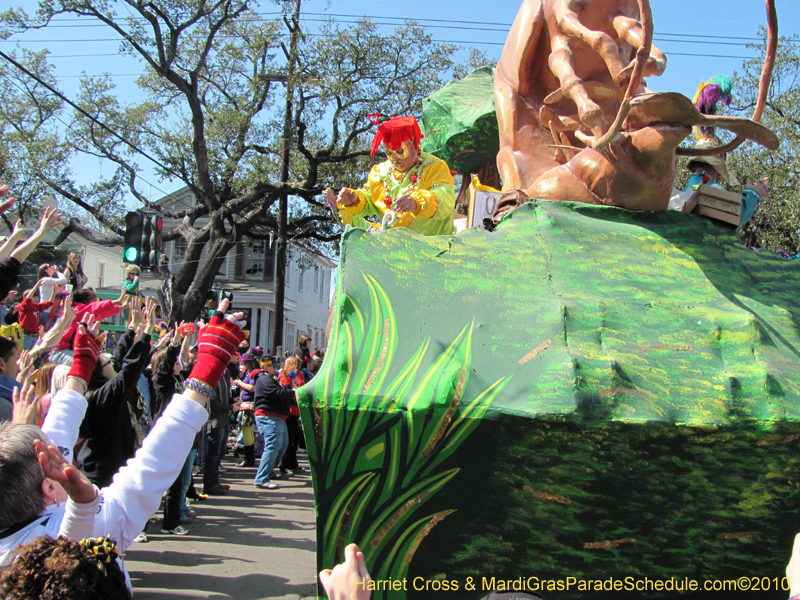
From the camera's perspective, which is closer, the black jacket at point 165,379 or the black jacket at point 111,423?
the black jacket at point 111,423

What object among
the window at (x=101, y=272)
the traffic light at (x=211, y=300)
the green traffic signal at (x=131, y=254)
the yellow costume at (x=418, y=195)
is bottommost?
the traffic light at (x=211, y=300)

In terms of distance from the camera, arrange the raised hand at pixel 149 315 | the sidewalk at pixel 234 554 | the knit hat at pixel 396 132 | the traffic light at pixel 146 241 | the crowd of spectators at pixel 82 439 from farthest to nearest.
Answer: the traffic light at pixel 146 241 < the sidewalk at pixel 234 554 < the knit hat at pixel 396 132 < the raised hand at pixel 149 315 < the crowd of spectators at pixel 82 439

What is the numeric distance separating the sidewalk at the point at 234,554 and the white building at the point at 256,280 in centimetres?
1407

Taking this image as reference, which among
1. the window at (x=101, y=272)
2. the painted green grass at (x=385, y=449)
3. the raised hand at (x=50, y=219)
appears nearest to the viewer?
the painted green grass at (x=385, y=449)

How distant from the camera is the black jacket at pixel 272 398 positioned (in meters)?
8.48

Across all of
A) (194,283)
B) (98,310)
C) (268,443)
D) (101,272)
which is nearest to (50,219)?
(98,310)

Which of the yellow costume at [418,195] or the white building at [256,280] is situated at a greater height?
the white building at [256,280]

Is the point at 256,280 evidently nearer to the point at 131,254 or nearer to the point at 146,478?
the point at 131,254

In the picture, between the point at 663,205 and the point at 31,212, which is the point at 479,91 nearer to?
the point at 663,205

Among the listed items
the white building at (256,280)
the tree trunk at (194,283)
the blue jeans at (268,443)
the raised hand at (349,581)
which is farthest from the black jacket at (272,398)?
the white building at (256,280)

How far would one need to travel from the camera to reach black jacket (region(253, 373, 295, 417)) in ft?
27.8

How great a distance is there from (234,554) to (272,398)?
3.00m

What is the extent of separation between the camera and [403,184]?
4406 mm

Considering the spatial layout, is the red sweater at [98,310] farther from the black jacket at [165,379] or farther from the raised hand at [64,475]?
the raised hand at [64,475]
